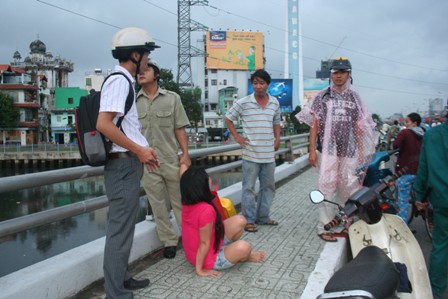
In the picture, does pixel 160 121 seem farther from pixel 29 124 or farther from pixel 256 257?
pixel 29 124

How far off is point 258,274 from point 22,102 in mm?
56522

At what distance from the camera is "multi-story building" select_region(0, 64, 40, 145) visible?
52.1m

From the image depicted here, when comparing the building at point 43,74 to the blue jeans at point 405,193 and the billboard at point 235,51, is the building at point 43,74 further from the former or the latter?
the blue jeans at point 405,193

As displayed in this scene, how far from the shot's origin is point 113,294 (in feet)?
8.83

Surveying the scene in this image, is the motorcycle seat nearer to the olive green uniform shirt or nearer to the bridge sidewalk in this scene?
the bridge sidewalk

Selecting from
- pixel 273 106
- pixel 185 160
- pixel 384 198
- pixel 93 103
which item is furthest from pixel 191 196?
pixel 273 106

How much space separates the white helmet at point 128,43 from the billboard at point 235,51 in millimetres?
74162

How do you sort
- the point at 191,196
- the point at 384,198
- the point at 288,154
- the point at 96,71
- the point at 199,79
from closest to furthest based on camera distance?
the point at 384,198 < the point at 191,196 < the point at 288,154 < the point at 96,71 < the point at 199,79

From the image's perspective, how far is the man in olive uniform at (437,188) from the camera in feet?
9.79

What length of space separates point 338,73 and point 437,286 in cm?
224

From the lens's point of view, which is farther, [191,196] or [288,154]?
[288,154]

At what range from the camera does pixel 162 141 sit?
12.5ft

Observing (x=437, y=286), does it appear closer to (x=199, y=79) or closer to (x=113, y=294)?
(x=113, y=294)

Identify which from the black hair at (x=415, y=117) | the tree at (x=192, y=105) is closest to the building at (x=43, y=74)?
the tree at (x=192, y=105)
